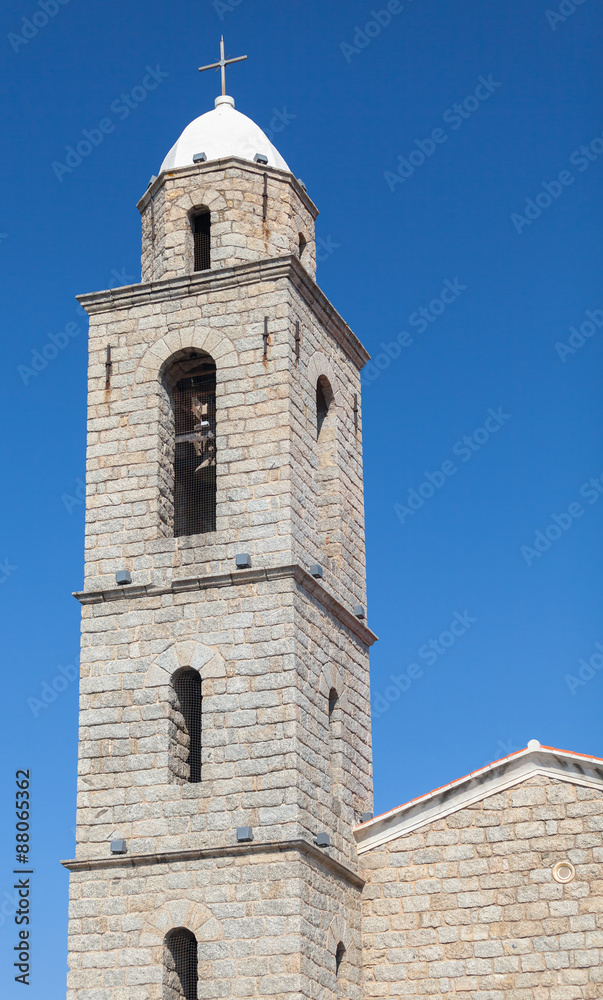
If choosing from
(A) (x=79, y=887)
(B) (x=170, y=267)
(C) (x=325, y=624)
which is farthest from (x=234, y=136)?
(A) (x=79, y=887)

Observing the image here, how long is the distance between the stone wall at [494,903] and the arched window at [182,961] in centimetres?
245

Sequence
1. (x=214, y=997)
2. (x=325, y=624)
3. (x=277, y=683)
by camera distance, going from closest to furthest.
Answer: (x=214, y=997) < (x=277, y=683) < (x=325, y=624)

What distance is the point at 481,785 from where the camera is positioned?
18.7m

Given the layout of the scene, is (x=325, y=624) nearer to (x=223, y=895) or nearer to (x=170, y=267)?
(x=223, y=895)

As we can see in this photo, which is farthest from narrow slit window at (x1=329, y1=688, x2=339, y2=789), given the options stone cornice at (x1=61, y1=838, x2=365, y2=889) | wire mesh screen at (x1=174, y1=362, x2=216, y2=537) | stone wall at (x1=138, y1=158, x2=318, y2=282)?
stone wall at (x1=138, y1=158, x2=318, y2=282)

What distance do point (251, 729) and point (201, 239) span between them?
7.79 m

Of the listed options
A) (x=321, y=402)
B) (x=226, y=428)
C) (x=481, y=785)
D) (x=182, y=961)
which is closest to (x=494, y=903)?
(x=481, y=785)

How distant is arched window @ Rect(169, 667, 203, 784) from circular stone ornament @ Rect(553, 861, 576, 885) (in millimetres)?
4761

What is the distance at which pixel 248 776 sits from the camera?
57.8ft

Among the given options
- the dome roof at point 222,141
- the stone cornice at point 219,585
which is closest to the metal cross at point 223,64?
the dome roof at point 222,141

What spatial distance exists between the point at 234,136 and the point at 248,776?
1007cm

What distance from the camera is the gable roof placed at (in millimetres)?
18266

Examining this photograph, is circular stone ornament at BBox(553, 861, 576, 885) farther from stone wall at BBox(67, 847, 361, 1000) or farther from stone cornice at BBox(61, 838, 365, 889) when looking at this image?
stone wall at BBox(67, 847, 361, 1000)

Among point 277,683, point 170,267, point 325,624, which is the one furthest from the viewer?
point 170,267
